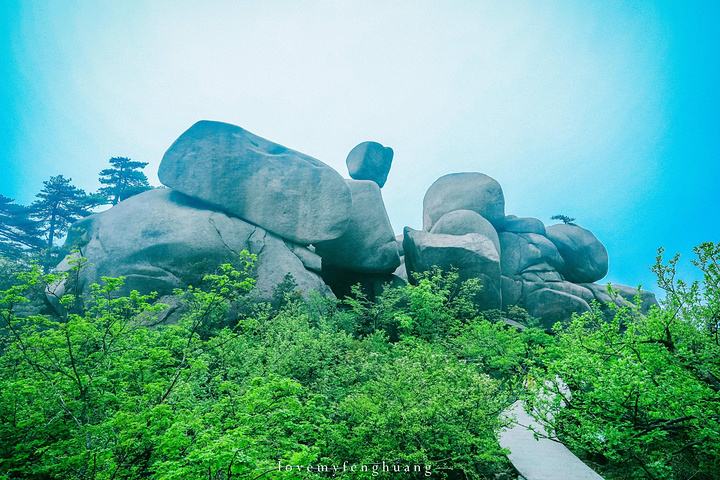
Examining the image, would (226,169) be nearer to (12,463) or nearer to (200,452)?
(12,463)

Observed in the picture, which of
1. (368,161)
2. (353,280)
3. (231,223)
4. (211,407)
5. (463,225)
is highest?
(368,161)

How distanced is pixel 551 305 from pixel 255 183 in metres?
16.9

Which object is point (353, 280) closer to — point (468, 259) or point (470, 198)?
point (468, 259)

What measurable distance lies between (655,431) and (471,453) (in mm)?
2075

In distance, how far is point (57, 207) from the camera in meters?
21.7

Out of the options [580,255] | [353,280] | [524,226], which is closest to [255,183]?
[353,280]

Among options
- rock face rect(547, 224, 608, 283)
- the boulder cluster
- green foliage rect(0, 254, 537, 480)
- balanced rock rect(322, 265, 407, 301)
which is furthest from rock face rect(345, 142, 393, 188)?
green foliage rect(0, 254, 537, 480)

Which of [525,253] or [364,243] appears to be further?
[525,253]

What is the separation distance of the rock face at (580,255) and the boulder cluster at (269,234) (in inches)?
96.9

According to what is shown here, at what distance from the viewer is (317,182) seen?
13.9 m

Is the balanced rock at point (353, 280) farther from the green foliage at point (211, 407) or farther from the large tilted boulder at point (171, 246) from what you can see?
the green foliage at point (211, 407)

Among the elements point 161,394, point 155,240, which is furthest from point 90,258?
point 161,394

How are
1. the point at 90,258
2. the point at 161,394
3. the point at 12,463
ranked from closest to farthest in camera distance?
the point at 12,463 < the point at 161,394 < the point at 90,258

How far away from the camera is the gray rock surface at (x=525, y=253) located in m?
19.4
